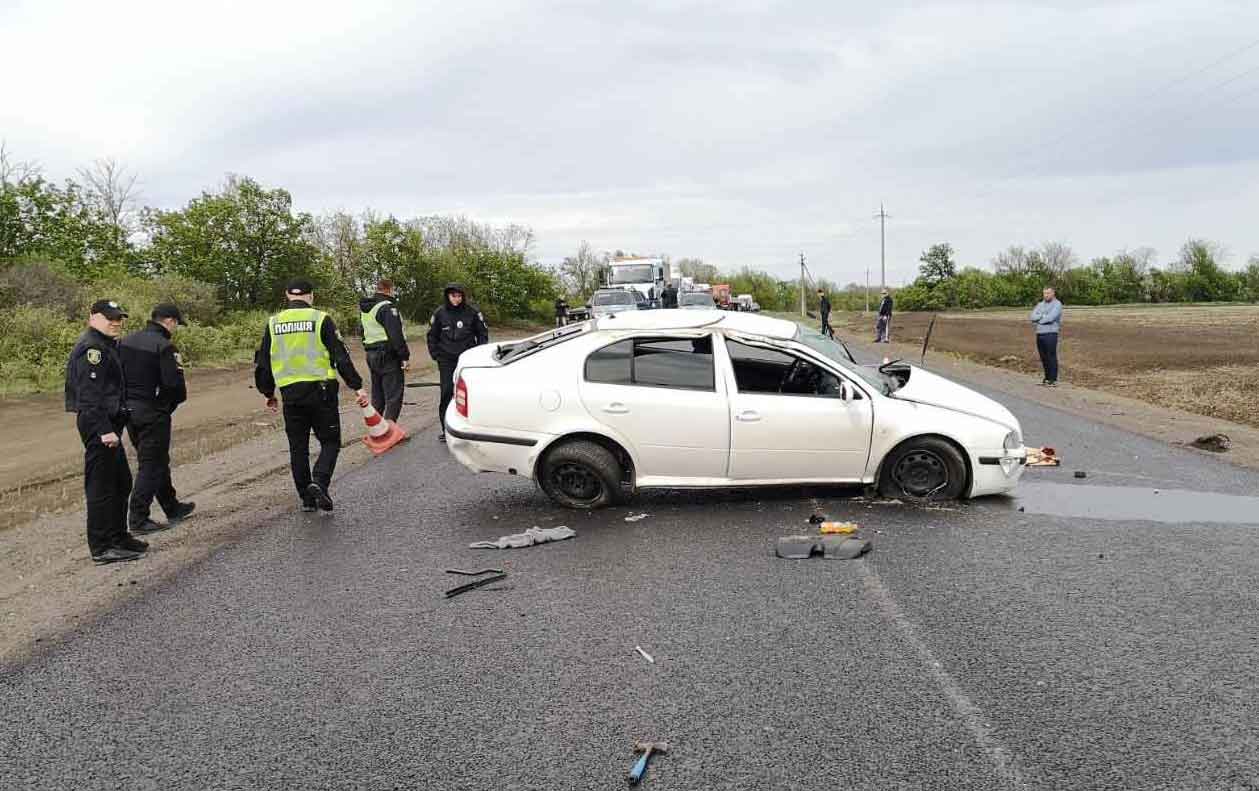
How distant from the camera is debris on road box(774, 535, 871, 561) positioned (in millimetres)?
5855

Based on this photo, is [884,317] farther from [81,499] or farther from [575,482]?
Result: [81,499]

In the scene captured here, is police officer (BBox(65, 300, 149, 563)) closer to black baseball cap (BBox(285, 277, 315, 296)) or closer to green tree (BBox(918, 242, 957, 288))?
black baseball cap (BBox(285, 277, 315, 296))

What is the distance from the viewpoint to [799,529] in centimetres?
652

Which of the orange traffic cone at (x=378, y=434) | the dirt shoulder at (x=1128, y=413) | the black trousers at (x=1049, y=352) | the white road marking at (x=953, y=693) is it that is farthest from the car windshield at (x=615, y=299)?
the white road marking at (x=953, y=693)

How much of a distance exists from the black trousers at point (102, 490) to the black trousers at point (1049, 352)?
1586 centimetres

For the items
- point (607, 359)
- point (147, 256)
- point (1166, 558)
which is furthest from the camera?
point (147, 256)

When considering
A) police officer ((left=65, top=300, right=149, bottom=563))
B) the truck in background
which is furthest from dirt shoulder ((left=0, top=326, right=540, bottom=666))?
the truck in background

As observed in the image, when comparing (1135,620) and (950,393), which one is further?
(950,393)

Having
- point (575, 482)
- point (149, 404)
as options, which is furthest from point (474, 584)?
point (149, 404)

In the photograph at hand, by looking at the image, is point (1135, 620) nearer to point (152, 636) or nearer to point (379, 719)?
point (379, 719)

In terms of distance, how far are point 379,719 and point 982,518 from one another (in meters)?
4.81

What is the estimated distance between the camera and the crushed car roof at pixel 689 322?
731 centimetres

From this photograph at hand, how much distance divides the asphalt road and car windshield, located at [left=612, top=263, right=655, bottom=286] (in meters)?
31.7

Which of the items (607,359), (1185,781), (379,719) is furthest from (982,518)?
(379,719)
